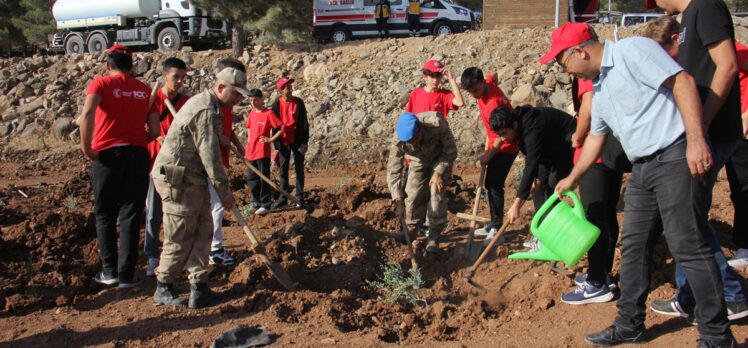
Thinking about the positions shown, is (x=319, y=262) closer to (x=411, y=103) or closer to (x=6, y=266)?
(x=411, y=103)

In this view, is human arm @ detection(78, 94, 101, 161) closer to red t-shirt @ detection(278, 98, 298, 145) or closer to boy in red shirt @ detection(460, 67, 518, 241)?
boy in red shirt @ detection(460, 67, 518, 241)

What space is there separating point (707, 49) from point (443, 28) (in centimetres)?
1652

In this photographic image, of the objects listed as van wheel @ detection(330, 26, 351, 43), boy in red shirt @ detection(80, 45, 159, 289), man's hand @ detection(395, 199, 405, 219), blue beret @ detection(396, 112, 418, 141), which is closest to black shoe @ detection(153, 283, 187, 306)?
boy in red shirt @ detection(80, 45, 159, 289)

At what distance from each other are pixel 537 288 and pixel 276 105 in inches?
174

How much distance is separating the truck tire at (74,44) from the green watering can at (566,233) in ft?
70.8

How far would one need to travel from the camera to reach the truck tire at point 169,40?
1986 centimetres

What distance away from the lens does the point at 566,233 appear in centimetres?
383

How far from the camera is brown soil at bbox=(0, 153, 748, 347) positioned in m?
4.15

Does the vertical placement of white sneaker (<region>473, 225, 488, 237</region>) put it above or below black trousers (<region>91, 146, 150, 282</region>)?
below

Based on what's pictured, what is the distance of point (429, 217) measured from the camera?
5953 millimetres

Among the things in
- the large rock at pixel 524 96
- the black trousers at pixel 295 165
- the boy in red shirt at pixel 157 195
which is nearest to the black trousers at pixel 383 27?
the large rock at pixel 524 96

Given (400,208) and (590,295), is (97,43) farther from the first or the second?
(590,295)

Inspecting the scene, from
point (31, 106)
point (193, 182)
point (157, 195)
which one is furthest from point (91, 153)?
point (31, 106)

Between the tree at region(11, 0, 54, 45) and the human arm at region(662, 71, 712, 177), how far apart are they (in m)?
29.1
